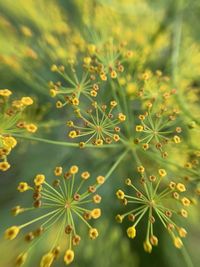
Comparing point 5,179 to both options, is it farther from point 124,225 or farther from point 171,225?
point 171,225

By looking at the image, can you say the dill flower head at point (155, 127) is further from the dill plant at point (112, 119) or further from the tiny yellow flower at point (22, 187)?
the tiny yellow flower at point (22, 187)

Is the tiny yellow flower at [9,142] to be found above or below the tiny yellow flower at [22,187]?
above

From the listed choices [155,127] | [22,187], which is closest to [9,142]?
[22,187]

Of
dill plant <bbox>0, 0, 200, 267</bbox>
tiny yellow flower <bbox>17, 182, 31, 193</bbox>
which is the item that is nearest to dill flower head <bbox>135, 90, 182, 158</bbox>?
dill plant <bbox>0, 0, 200, 267</bbox>

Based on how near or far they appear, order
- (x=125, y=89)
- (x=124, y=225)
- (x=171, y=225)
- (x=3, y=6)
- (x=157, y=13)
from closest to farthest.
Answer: (x=171, y=225) → (x=125, y=89) → (x=124, y=225) → (x=157, y=13) → (x=3, y=6)

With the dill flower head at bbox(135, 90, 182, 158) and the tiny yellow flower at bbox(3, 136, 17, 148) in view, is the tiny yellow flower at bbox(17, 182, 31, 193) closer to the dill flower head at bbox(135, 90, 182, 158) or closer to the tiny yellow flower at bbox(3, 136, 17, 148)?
the tiny yellow flower at bbox(3, 136, 17, 148)

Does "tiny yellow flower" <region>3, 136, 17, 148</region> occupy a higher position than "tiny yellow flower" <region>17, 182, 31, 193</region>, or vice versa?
"tiny yellow flower" <region>3, 136, 17, 148</region>

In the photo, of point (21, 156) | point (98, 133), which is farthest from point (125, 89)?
point (21, 156)

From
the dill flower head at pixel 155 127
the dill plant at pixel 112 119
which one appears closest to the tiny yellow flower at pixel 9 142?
the dill plant at pixel 112 119

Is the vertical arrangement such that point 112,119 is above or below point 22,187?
above

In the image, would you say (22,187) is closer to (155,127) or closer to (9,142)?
(9,142)

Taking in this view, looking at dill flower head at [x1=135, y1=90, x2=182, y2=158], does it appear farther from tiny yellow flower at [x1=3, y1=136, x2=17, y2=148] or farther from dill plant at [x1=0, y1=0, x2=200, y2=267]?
tiny yellow flower at [x1=3, y1=136, x2=17, y2=148]
